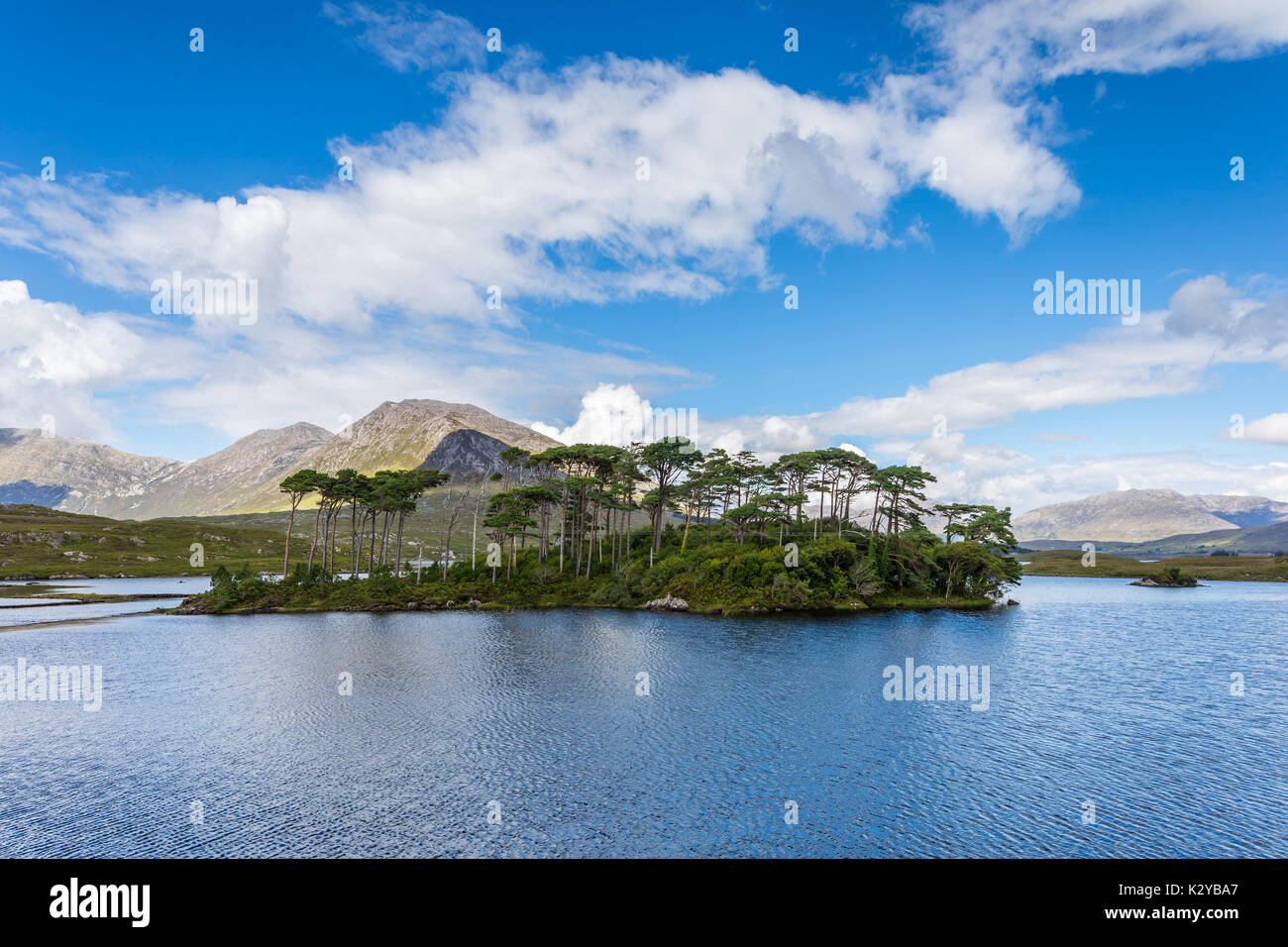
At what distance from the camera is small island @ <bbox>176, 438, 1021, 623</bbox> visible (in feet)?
284

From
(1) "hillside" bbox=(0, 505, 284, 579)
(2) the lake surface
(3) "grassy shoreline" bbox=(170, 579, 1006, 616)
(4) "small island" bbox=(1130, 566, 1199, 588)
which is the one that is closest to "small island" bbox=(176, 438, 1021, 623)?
(3) "grassy shoreline" bbox=(170, 579, 1006, 616)

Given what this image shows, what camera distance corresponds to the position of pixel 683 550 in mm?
96312

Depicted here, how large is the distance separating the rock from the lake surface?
24544 mm

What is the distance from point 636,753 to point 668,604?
180 feet

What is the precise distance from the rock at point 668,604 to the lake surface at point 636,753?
966 inches

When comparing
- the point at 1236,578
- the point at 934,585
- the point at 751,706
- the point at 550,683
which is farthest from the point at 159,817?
the point at 1236,578

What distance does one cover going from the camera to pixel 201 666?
49312 mm

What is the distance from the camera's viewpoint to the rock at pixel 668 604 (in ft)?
276

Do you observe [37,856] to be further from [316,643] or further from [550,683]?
[316,643]

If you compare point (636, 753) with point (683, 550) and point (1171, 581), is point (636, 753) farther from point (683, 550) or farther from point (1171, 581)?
point (1171, 581)

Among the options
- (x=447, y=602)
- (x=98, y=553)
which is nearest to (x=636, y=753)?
(x=447, y=602)

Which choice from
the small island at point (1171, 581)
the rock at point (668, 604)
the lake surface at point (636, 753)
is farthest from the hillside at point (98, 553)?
the small island at point (1171, 581)

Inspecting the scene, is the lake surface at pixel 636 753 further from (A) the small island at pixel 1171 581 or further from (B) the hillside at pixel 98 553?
(A) the small island at pixel 1171 581
